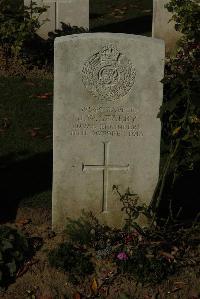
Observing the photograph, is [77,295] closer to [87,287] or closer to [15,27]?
[87,287]

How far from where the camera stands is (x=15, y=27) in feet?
34.2

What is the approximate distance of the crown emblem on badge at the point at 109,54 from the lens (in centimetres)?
599

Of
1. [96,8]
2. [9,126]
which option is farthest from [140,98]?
[96,8]

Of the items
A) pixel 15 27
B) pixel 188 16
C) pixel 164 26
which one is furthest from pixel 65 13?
pixel 188 16

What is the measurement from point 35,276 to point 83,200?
2.78 ft

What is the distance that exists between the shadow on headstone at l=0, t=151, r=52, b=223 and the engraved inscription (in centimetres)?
126

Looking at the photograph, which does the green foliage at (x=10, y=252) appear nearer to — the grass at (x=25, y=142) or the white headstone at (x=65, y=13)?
the grass at (x=25, y=142)

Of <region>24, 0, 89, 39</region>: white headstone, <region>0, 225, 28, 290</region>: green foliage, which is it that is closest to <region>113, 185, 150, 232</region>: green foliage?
<region>0, 225, 28, 290</region>: green foliage

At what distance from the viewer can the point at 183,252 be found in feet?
21.0

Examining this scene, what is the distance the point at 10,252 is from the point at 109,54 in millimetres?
1841

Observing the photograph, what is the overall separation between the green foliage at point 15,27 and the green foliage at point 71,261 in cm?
457

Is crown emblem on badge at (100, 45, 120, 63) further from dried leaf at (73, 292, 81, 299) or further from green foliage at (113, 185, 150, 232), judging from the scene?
dried leaf at (73, 292, 81, 299)

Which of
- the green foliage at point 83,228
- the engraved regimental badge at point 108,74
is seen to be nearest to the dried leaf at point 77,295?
the green foliage at point 83,228

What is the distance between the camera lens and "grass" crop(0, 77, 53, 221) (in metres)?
7.37
